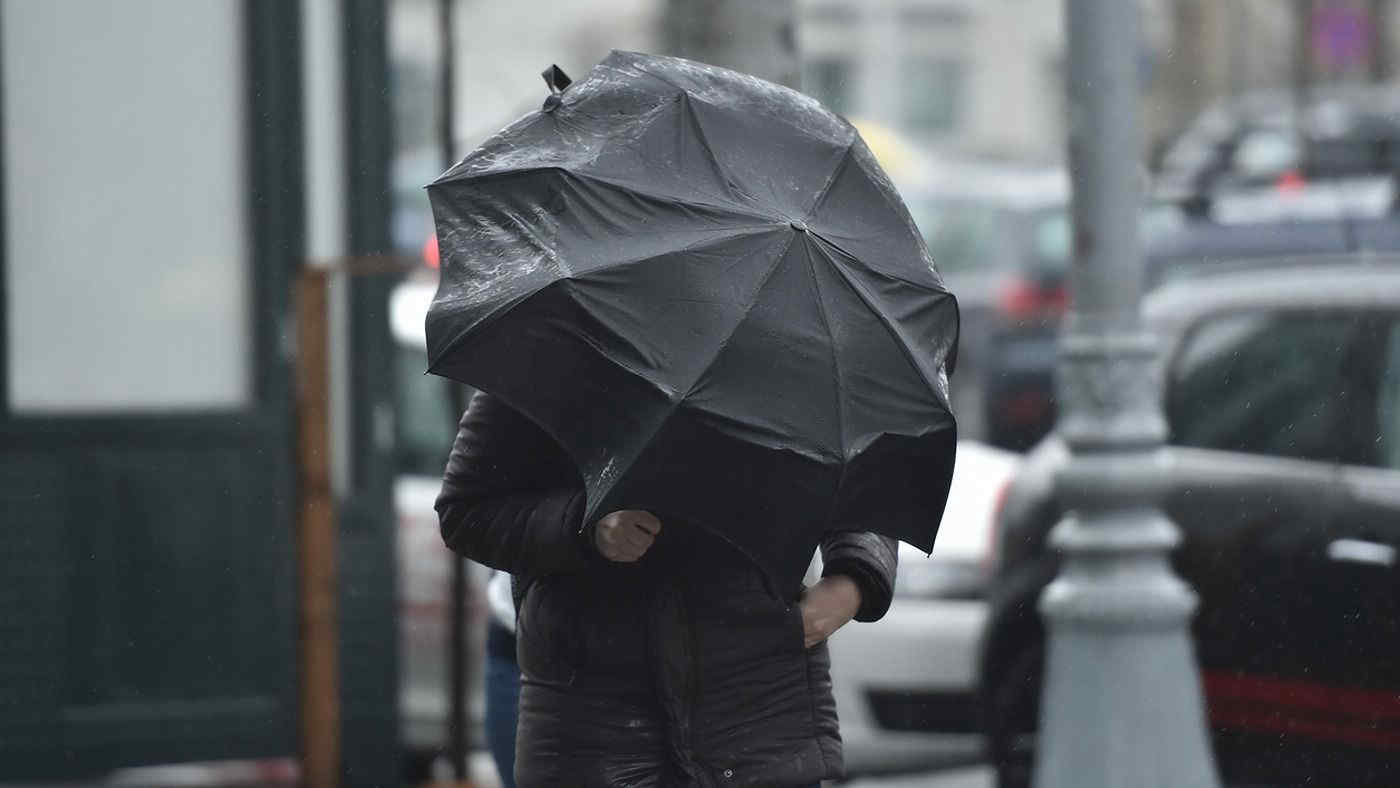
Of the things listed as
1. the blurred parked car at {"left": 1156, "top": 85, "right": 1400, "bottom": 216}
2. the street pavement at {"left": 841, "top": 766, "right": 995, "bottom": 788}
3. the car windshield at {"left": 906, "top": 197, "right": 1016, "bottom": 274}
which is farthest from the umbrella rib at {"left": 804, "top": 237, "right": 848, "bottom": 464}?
the car windshield at {"left": 906, "top": 197, "right": 1016, "bottom": 274}

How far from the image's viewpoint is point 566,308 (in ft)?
9.93

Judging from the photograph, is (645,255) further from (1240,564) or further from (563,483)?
(1240,564)

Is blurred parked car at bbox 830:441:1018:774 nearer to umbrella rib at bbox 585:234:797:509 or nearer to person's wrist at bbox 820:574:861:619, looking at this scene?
person's wrist at bbox 820:574:861:619

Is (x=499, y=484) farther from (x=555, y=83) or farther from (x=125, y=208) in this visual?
(x=125, y=208)

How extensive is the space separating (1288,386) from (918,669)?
4.81ft

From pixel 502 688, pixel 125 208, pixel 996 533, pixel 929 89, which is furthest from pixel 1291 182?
pixel 929 89

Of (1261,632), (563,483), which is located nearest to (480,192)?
(563,483)

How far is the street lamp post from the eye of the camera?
19.5 ft

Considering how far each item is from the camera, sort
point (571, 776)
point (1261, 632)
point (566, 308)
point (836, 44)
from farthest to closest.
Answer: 1. point (836, 44)
2. point (1261, 632)
3. point (571, 776)
4. point (566, 308)

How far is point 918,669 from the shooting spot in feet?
23.0

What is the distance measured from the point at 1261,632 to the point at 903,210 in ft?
9.72

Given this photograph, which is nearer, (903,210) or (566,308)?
(566,308)

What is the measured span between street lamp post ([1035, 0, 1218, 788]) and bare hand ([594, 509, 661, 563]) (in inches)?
120

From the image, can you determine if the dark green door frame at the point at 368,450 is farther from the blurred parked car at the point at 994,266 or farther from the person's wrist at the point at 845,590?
the blurred parked car at the point at 994,266
